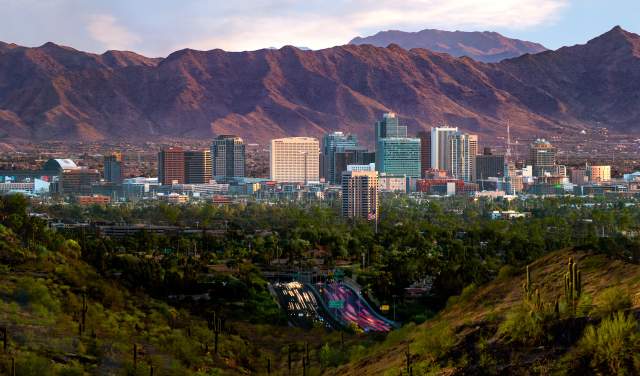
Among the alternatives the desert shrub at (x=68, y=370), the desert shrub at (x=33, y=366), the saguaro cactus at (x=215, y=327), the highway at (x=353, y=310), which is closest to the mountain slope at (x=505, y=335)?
the saguaro cactus at (x=215, y=327)

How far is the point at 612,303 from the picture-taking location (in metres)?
18.1

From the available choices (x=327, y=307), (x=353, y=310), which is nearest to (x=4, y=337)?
(x=353, y=310)

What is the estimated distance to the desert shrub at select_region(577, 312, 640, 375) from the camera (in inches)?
632

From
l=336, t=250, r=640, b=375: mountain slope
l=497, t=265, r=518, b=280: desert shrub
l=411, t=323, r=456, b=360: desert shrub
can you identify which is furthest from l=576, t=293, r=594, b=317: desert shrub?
l=497, t=265, r=518, b=280: desert shrub

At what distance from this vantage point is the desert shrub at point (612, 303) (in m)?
18.1

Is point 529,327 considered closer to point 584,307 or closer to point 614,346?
point 584,307

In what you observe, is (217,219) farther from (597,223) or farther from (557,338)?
(557,338)

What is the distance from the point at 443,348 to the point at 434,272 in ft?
151

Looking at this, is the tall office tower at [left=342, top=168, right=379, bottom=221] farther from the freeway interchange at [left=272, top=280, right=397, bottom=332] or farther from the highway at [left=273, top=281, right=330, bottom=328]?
the highway at [left=273, top=281, right=330, bottom=328]

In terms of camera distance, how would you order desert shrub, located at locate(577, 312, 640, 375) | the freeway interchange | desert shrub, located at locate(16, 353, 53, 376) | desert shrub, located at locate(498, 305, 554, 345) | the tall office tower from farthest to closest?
1. the tall office tower
2. the freeway interchange
3. desert shrub, located at locate(16, 353, 53, 376)
4. desert shrub, located at locate(498, 305, 554, 345)
5. desert shrub, located at locate(577, 312, 640, 375)

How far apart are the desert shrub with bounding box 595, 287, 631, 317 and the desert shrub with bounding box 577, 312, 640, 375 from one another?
102 centimetres

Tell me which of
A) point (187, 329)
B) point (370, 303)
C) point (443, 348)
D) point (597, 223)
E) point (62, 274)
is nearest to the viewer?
point (443, 348)

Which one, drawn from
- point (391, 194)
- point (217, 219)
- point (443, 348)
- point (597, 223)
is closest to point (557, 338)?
point (443, 348)

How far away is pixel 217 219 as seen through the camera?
5113 inches
